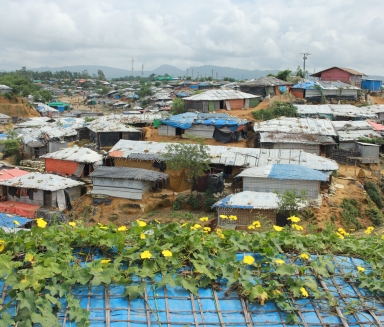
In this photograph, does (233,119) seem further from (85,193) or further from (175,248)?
(175,248)

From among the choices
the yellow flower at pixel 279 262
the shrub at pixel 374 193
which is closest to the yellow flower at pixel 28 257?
the yellow flower at pixel 279 262

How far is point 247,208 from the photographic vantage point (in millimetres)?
14367

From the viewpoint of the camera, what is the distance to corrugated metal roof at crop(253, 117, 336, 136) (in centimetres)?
2305

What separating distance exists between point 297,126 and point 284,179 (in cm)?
847

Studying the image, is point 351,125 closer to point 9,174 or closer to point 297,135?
point 297,135

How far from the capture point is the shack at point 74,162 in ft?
69.7

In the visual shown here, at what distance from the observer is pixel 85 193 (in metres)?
20.2

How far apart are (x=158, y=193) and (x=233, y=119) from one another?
7.89 metres

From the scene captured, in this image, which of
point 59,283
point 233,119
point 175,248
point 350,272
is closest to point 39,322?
point 59,283

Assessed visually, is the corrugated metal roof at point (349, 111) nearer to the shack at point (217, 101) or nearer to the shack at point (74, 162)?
the shack at point (217, 101)

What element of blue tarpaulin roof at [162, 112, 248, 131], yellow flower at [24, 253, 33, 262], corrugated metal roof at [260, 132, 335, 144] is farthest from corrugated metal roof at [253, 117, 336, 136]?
yellow flower at [24, 253, 33, 262]

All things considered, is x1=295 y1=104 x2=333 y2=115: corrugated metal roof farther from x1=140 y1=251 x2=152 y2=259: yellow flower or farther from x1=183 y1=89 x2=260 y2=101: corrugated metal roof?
x1=140 y1=251 x2=152 y2=259: yellow flower

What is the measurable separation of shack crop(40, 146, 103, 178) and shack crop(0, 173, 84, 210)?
1.85 metres

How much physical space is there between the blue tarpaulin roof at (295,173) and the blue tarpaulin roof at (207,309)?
38.9 ft
